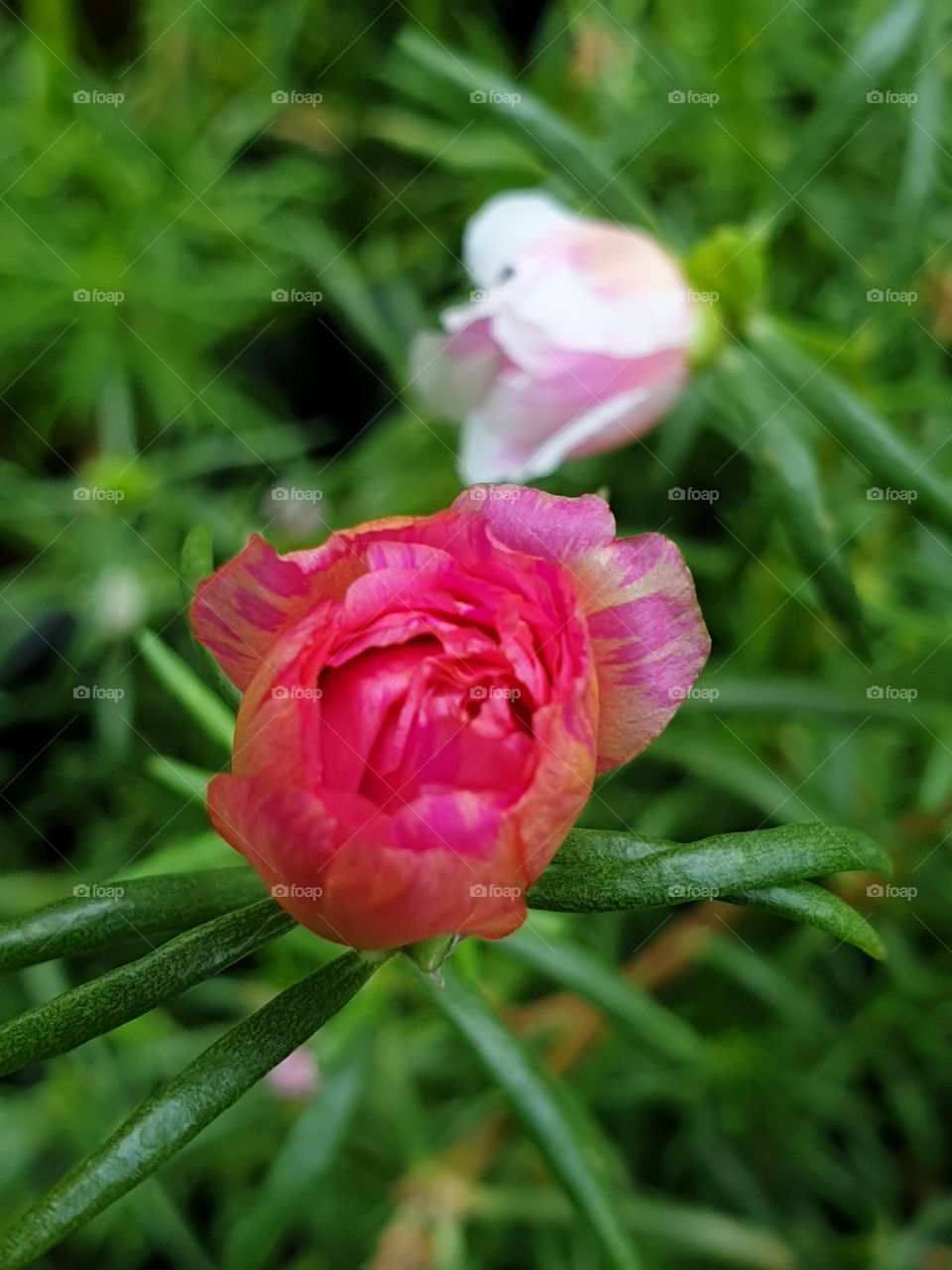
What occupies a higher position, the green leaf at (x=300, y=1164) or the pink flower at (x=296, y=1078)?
the green leaf at (x=300, y=1164)

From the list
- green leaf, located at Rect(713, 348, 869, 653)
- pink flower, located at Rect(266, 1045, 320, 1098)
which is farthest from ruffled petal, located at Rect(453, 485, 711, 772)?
pink flower, located at Rect(266, 1045, 320, 1098)

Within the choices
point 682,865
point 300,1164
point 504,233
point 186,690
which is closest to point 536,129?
point 504,233

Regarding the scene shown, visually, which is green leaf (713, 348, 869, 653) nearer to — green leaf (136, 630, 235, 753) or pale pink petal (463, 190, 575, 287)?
pale pink petal (463, 190, 575, 287)

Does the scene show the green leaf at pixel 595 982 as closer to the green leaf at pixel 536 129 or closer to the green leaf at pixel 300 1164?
the green leaf at pixel 300 1164

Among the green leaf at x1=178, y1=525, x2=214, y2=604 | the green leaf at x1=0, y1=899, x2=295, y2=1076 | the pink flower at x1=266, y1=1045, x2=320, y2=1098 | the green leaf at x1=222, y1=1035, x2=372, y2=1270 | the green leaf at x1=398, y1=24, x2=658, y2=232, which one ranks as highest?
the green leaf at x1=398, y1=24, x2=658, y2=232

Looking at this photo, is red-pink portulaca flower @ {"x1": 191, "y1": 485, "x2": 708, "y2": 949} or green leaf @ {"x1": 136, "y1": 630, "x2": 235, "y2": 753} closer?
red-pink portulaca flower @ {"x1": 191, "y1": 485, "x2": 708, "y2": 949}

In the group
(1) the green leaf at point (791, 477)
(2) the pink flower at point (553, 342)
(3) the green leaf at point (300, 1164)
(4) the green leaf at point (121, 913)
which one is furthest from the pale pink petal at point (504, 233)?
(3) the green leaf at point (300, 1164)

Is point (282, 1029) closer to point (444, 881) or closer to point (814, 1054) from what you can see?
point (444, 881)
